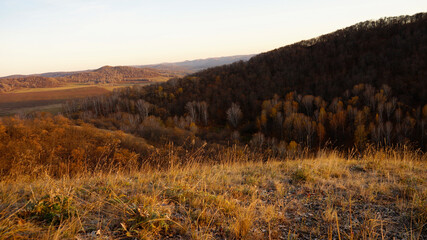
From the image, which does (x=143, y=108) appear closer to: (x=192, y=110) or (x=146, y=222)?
(x=192, y=110)

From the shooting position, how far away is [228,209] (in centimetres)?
294

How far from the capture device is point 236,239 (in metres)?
2.44

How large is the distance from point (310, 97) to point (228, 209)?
64.9 metres

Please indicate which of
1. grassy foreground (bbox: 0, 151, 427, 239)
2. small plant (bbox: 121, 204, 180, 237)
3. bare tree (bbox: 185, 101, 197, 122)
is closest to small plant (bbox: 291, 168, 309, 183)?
grassy foreground (bbox: 0, 151, 427, 239)

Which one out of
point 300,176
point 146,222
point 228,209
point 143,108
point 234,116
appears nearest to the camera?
point 146,222

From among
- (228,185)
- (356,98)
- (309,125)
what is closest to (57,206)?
(228,185)

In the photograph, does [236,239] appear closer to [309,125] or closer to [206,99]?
[309,125]

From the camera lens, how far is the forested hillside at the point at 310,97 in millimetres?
47594

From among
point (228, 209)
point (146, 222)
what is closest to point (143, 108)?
point (228, 209)

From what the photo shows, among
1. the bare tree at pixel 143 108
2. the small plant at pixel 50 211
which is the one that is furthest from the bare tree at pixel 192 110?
the small plant at pixel 50 211

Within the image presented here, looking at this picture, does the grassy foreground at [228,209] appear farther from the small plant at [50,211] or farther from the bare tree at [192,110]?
the bare tree at [192,110]

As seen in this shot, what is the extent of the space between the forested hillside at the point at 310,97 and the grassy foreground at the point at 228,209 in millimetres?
37880

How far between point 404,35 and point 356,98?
4152cm

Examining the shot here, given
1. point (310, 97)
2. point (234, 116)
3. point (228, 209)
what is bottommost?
→ point (234, 116)
